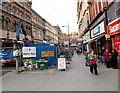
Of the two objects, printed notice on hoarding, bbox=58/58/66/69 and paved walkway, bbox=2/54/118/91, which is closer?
paved walkway, bbox=2/54/118/91

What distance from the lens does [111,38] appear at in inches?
445

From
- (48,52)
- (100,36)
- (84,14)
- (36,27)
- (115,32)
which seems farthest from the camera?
(36,27)

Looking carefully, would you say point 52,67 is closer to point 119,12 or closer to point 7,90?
point 7,90

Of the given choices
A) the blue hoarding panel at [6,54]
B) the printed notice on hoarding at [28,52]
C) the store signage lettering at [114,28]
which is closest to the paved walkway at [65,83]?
the printed notice on hoarding at [28,52]

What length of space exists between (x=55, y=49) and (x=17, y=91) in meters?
6.09

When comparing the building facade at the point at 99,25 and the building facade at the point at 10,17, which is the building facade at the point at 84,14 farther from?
the building facade at the point at 10,17

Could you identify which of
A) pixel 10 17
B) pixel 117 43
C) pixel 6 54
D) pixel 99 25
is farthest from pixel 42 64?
pixel 10 17

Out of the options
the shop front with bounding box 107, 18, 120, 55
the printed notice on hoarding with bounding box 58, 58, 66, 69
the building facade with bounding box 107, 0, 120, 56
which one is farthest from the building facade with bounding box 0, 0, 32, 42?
the shop front with bounding box 107, 18, 120, 55

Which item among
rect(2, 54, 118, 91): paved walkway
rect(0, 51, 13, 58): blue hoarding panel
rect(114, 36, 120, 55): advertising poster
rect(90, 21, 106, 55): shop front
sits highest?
rect(90, 21, 106, 55): shop front

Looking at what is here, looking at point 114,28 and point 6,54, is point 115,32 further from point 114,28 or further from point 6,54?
point 6,54

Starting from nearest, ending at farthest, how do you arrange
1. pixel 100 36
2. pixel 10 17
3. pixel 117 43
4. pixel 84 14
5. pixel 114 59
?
pixel 114 59 < pixel 117 43 < pixel 100 36 < pixel 10 17 < pixel 84 14

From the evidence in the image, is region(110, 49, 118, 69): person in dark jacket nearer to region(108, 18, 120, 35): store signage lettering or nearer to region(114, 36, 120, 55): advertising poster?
region(114, 36, 120, 55): advertising poster

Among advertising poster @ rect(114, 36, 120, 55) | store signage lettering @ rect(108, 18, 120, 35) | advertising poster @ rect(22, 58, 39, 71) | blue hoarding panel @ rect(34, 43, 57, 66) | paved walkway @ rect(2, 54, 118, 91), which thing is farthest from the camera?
blue hoarding panel @ rect(34, 43, 57, 66)

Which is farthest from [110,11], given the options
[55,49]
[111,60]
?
[55,49]
